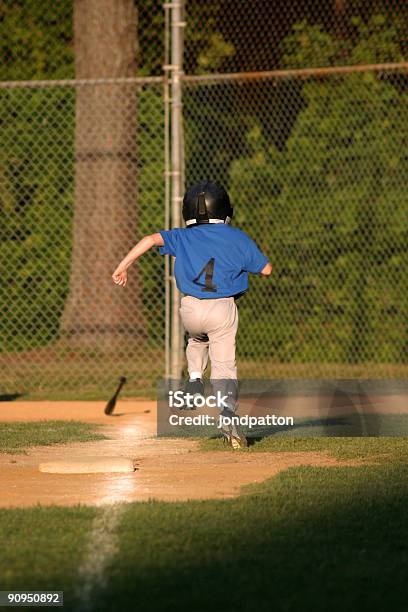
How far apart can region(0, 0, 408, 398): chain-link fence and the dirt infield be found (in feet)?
14.0

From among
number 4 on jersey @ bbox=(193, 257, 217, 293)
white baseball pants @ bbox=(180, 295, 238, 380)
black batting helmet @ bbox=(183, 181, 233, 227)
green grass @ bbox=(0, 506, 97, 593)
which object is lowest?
green grass @ bbox=(0, 506, 97, 593)

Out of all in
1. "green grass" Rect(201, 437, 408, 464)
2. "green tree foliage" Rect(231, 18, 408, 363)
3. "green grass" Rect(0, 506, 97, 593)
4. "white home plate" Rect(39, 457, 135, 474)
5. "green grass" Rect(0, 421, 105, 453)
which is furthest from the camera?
"green tree foliage" Rect(231, 18, 408, 363)

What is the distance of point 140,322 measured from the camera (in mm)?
13766

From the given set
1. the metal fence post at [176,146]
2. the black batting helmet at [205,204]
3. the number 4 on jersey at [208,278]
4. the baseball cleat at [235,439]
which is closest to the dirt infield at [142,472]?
the baseball cleat at [235,439]

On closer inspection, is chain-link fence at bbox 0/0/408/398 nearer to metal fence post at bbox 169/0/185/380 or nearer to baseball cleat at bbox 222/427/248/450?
metal fence post at bbox 169/0/185/380

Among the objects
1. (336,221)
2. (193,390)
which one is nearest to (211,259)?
(193,390)

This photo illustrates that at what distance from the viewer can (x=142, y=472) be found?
7.22 m

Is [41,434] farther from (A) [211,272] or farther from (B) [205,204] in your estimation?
(B) [205,204]

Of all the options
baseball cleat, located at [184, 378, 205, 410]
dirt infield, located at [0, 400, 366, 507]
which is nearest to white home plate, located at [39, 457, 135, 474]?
dirt infield, located at [0, 400, 366, 507]

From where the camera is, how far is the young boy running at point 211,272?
7934mm

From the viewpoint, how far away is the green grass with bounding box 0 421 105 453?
336 inches

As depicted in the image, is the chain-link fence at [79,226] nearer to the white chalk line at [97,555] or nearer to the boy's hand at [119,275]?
the boy's hand at [119,275]

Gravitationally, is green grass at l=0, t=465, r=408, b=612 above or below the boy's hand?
below

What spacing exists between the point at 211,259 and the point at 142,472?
1543mm
